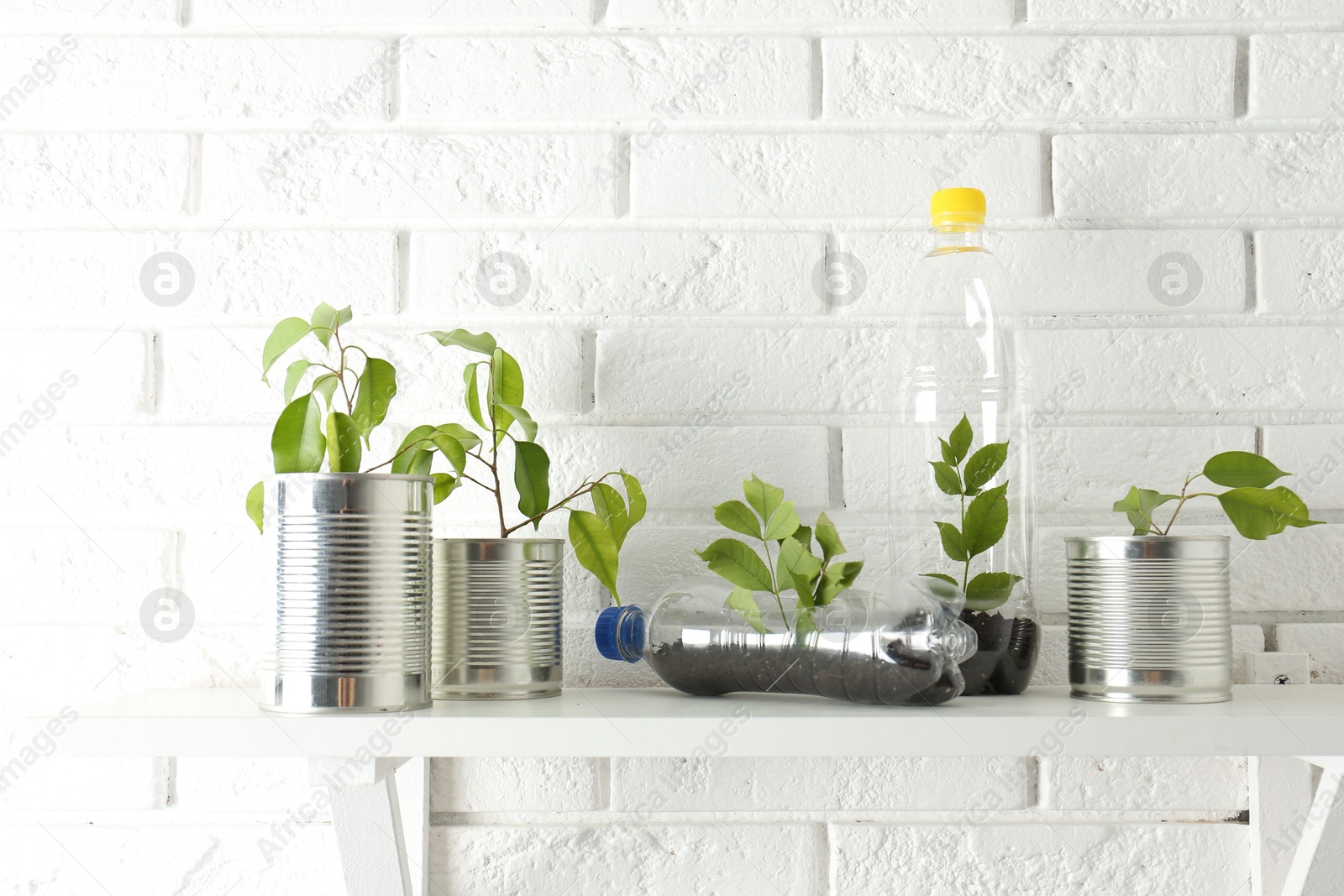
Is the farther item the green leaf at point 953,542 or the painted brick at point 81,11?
the painted brick at point 81,11

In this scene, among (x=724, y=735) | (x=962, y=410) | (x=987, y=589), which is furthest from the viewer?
(x=962, y=410)

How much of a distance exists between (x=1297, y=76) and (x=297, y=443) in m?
0.82

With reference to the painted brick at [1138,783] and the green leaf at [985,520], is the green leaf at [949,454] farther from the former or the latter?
the painted brick at [1138,783]

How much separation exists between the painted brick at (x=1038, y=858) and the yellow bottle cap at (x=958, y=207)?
0.46 meters

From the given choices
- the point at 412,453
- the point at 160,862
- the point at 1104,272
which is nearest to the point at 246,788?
the point at 160,862

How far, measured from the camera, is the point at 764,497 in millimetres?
704

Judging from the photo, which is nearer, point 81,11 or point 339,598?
point 339,598

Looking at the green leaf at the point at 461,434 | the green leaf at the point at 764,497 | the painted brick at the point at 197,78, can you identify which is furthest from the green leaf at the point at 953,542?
the painted brick at the point at 197,78

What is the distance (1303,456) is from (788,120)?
48 cm

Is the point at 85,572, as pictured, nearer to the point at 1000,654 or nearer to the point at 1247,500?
the point at 1000,654

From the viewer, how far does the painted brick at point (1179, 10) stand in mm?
836

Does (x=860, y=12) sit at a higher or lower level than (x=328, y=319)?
higher

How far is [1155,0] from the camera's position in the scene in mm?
839

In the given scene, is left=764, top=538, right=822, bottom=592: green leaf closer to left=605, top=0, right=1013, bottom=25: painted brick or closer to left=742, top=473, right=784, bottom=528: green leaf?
left=742, top=473, right=784, bottom=528: green leaf
